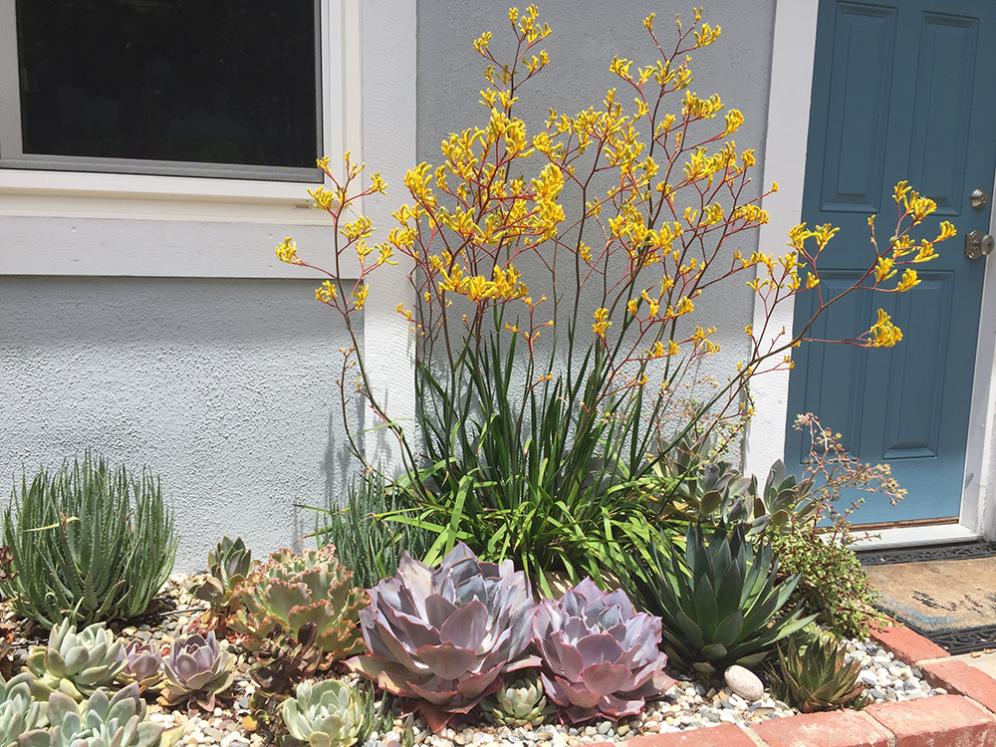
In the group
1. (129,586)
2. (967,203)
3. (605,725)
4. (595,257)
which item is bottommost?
(605,725)

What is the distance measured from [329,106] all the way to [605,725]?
7.13 ft

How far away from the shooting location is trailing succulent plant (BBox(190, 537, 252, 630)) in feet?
8.36

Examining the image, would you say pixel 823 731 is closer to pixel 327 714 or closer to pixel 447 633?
pixel 447 633

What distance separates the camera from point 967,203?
3631 millimetres

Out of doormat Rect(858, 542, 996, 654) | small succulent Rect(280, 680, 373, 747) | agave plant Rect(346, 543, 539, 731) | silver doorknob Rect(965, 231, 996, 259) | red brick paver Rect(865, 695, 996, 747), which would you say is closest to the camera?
small succulent Rect(280, 680, 373, 747)

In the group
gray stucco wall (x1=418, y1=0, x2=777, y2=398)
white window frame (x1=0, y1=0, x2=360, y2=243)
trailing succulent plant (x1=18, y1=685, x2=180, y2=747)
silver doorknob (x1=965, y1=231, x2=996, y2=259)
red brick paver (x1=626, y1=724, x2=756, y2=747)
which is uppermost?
gray stucco wall (x1=418, y1=0, x2=777, y2=398)

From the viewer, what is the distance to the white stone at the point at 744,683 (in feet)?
7.79

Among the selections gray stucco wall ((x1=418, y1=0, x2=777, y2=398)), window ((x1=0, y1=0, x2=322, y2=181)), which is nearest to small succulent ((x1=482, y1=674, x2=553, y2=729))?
gray stucco wall ((x1=418, y1=0, x2=777, y2=398))

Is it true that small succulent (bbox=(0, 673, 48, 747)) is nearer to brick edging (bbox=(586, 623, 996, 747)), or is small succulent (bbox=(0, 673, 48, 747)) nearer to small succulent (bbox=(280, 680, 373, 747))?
small succulent (bbox=(280, 680, 373, 747))

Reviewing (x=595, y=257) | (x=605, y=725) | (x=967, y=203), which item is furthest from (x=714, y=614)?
(x=967, y=203)

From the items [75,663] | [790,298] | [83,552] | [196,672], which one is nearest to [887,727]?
[790,298]

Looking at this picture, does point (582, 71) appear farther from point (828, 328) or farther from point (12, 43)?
point (12, 43)

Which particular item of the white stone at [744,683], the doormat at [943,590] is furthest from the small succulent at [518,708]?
the doormat at [943,590]

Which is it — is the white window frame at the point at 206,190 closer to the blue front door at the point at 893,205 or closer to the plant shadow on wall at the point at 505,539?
the plant shadow on wall at the point at 505,539
